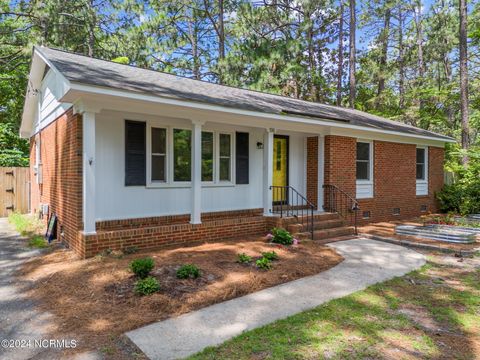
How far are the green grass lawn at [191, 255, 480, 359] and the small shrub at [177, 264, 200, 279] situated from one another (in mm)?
1629

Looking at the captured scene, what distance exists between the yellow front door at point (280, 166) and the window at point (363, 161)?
2561 millimetres

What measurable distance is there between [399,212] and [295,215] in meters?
5.46

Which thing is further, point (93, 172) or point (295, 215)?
point (295, 215)

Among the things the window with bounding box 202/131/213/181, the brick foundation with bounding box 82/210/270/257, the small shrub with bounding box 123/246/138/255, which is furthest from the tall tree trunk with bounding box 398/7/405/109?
the small shrub with bounding box 123/246/138/255

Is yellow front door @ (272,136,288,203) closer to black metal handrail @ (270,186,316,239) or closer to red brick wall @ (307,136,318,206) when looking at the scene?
black metal handrail @ (270,186,316,239)

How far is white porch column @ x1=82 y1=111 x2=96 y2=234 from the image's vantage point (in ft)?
20.1

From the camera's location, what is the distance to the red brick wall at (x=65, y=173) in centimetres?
652

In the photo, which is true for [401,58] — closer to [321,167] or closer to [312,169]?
[312,169]

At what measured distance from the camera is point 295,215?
879cm

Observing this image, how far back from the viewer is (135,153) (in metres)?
7.41

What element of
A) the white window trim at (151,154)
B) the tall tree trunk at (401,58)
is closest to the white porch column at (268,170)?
the white window trim at (151,154)

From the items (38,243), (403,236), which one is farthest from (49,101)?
(403,236)

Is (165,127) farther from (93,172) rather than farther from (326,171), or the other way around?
(326,171)

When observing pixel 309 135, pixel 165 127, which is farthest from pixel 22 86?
pixel 309 135
